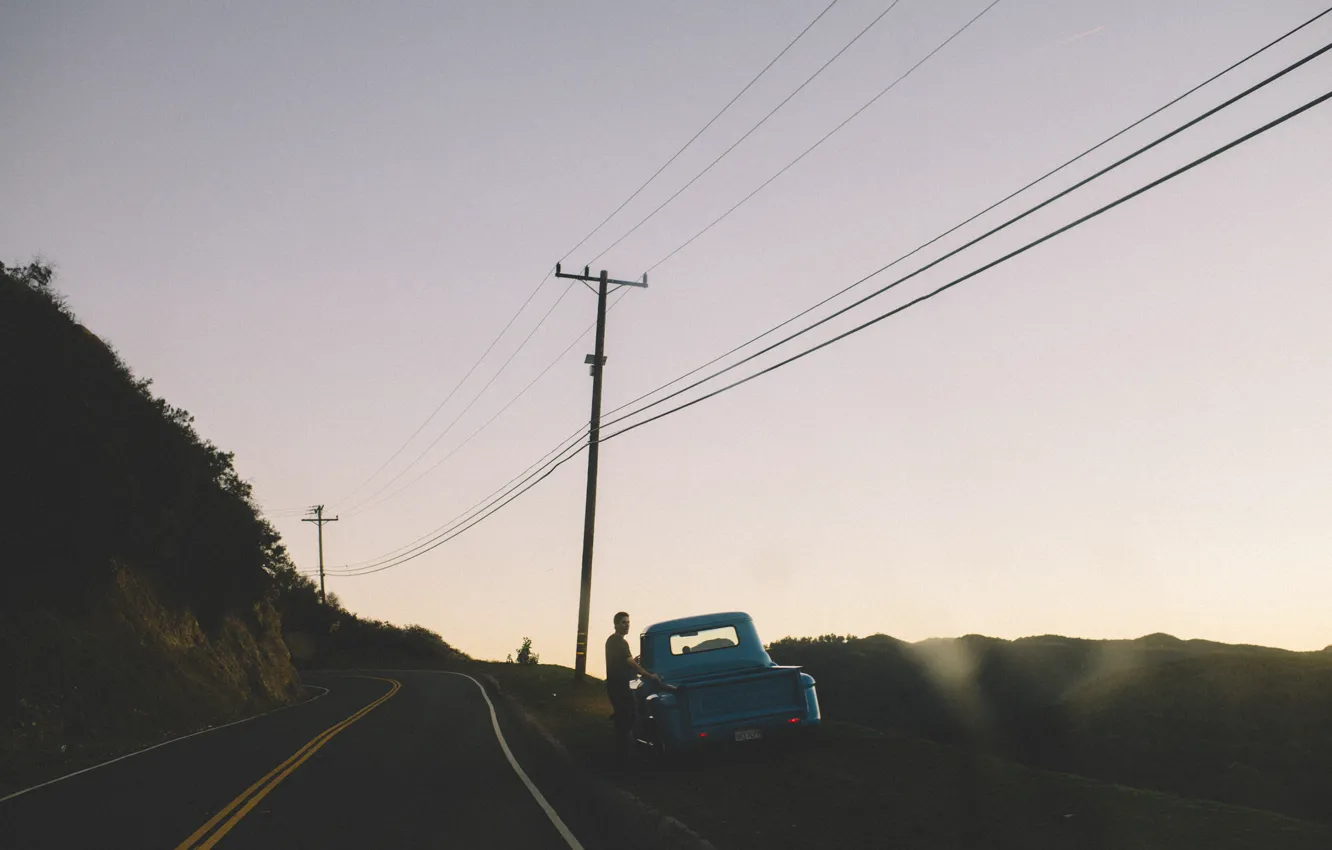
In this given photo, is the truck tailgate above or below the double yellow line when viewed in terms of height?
above

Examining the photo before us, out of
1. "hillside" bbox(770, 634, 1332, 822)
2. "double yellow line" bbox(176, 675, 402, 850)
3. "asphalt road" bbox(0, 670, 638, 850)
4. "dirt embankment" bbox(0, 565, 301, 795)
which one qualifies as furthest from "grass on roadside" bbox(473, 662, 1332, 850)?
"hillside" bbox(770, 634, 1332, 822)

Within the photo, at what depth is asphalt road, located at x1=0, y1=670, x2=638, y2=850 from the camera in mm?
8922

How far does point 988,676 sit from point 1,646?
608ft

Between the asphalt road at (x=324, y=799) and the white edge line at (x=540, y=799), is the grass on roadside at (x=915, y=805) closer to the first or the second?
the white edge line at (x=540, y=799)

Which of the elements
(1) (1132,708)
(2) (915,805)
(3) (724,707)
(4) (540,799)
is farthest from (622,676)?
(1) (1132,708)

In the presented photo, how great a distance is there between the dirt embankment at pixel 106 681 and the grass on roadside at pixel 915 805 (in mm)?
9895

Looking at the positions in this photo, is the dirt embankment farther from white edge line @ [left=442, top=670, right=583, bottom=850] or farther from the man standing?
the man standing

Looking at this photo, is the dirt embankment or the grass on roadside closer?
the grass on roadside

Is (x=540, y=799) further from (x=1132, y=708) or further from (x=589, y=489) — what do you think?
(x=1132, y=708)

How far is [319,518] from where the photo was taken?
278 ft

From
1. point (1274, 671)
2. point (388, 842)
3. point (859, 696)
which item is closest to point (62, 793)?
point (388, 842)

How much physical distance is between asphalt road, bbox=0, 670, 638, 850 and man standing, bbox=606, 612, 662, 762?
3.16 ft

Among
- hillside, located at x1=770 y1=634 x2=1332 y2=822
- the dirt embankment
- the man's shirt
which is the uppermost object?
the man's shirt

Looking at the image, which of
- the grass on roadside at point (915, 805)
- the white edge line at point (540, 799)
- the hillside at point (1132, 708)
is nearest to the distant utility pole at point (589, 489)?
the white edge line at point (540, 799)
